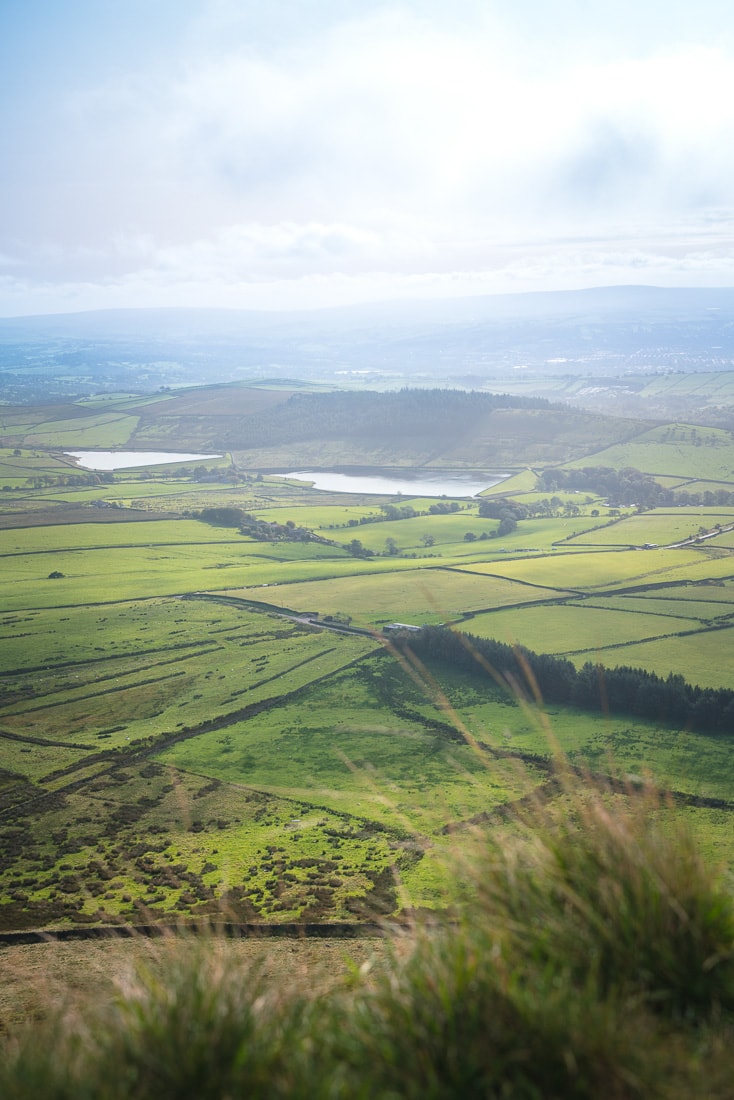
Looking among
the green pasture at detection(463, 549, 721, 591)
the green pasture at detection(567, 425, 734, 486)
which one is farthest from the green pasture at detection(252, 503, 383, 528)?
the green pasture at detection(567, 425, 734, 486)

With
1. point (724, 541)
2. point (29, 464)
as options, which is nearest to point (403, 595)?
point (724, 541)

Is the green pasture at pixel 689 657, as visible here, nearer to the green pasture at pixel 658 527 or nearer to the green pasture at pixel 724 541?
the green pasture at pixel 724 541

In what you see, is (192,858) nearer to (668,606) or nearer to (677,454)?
(668,606)

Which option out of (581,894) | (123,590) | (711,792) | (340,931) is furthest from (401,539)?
(581,894)

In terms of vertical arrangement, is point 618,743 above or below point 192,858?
above

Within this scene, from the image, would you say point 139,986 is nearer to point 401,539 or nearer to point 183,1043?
point 183,1043
